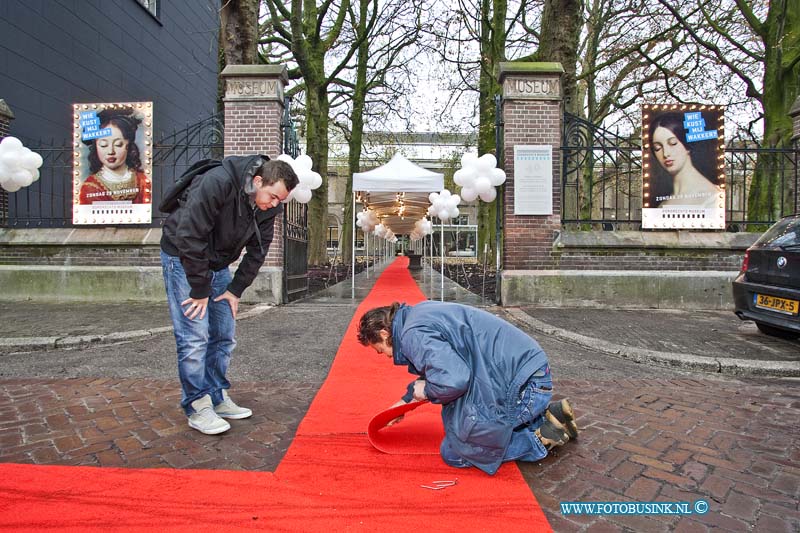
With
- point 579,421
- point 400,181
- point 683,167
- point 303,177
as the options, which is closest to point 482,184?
point 400,181

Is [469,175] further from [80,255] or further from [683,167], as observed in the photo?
[80,255]

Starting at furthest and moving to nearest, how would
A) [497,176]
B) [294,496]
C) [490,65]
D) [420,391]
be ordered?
[490,65] → [497,176] → [420,391] → [294,496]

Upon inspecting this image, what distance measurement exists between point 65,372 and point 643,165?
339 inches

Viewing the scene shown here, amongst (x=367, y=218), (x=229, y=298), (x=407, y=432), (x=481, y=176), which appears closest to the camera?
(x=407, y=432)

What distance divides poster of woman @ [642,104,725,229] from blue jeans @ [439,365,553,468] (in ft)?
23.0

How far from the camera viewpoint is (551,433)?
268 cm

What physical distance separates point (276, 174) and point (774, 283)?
559 cm

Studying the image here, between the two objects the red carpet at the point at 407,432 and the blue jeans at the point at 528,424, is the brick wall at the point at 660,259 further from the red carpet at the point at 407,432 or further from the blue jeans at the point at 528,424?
the blue jeans at the point at 528,424

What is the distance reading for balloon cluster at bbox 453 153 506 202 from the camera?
823cm

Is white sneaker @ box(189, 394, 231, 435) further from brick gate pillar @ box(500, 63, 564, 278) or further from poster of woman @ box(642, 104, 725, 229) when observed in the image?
poster of woman @ box(642, 104, 725, 229)

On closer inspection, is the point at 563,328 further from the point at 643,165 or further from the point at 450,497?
the point at 450,497

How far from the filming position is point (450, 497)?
2236mm

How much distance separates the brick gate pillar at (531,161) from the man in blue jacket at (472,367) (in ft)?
19.4

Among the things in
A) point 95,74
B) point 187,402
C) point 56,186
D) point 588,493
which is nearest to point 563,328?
point 588,493
